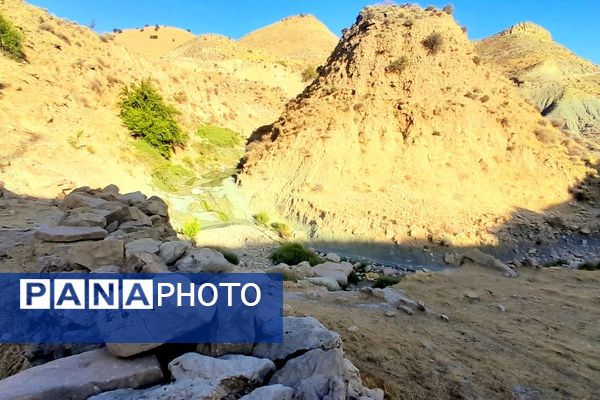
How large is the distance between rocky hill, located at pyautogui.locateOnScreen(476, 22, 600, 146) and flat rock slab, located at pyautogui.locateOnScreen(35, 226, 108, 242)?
1182 inches

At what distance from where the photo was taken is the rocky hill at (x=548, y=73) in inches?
1281

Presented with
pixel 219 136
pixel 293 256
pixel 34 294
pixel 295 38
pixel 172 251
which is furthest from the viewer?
pixel 295 38

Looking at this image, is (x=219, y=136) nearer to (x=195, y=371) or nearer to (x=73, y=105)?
(x=73, y=105)

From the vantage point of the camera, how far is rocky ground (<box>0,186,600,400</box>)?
99.3 inches

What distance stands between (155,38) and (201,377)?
70323 mm

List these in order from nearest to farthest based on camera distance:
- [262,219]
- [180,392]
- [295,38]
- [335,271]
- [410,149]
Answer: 1. [180,392]
2. [335,271]
3. [262,219]
4. [410,149]
5. [295,38]

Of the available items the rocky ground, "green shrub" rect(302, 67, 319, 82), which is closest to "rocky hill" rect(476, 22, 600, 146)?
"green shrub" rect(302, 67, 319, 82)

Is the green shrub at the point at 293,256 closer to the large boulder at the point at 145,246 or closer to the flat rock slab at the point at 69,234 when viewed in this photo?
the flat rock slab at the point at 69,234

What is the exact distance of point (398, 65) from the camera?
1564cm

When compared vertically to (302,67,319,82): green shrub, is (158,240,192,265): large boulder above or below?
below

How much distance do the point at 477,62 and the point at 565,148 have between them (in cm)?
526

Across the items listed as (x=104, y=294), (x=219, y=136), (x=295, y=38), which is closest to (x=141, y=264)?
(x=104, y=294)

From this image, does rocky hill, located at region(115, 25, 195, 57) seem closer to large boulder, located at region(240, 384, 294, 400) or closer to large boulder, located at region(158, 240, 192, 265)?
large boulder, located at region(158, 240, 192, 265)

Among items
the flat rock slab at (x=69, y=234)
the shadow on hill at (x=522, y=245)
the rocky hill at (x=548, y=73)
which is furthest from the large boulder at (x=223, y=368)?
the rocky hill at (x=548, y=73)
